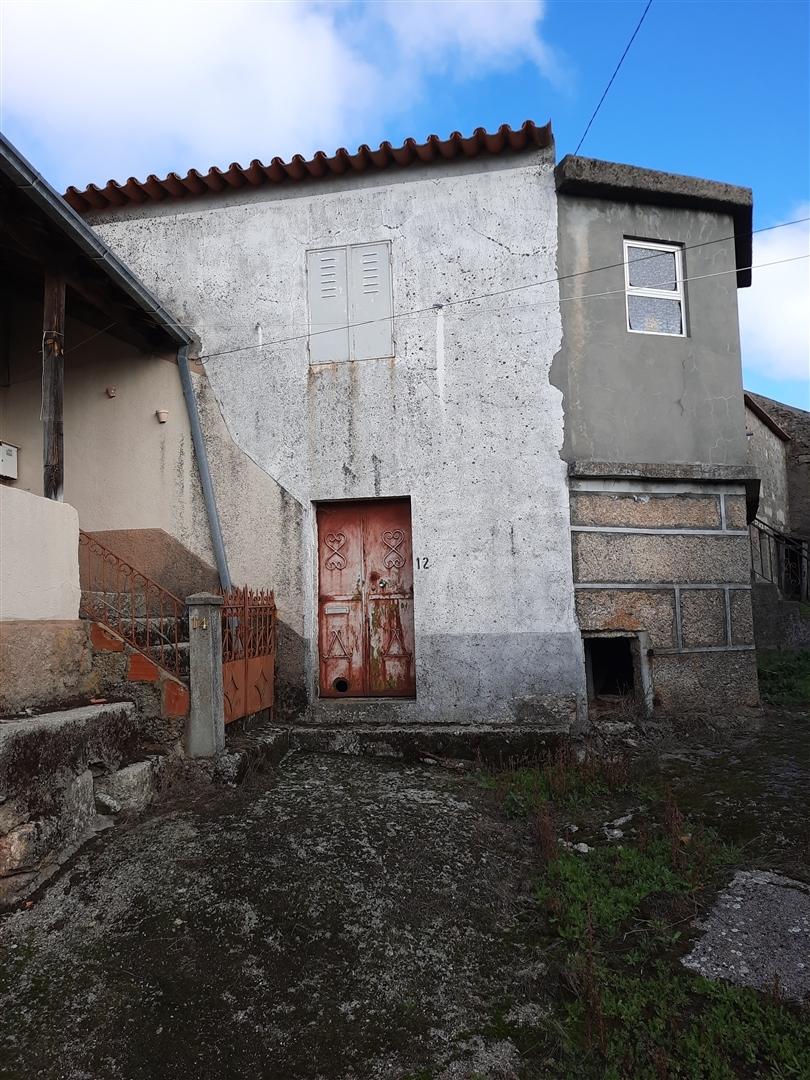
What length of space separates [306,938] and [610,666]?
5294mm

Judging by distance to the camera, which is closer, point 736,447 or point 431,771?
point 431,771

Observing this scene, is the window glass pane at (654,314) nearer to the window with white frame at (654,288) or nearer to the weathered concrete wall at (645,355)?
the window with white frame at (654,288)

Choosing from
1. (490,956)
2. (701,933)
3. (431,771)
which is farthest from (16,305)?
(701,933)

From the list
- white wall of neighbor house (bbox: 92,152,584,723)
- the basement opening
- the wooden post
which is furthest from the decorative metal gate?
the basement opening

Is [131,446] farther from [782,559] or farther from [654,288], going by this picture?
[782,559]

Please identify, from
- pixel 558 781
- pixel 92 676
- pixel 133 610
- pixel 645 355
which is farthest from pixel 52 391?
pixel 645 355

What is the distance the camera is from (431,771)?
5949 millimetres

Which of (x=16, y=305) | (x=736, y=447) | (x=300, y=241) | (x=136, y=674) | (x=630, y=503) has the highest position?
(x=300, y=241)

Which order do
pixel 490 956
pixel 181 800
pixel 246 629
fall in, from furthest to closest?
1. pixel 246 629
2. pixel 181 800
3. pixel 490 956

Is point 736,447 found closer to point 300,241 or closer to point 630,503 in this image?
point 630,503

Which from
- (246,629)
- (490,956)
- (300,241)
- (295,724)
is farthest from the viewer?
(300,241)

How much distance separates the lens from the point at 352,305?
714 centimetres

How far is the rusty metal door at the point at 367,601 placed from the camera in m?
7.01

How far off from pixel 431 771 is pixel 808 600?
1161cm
